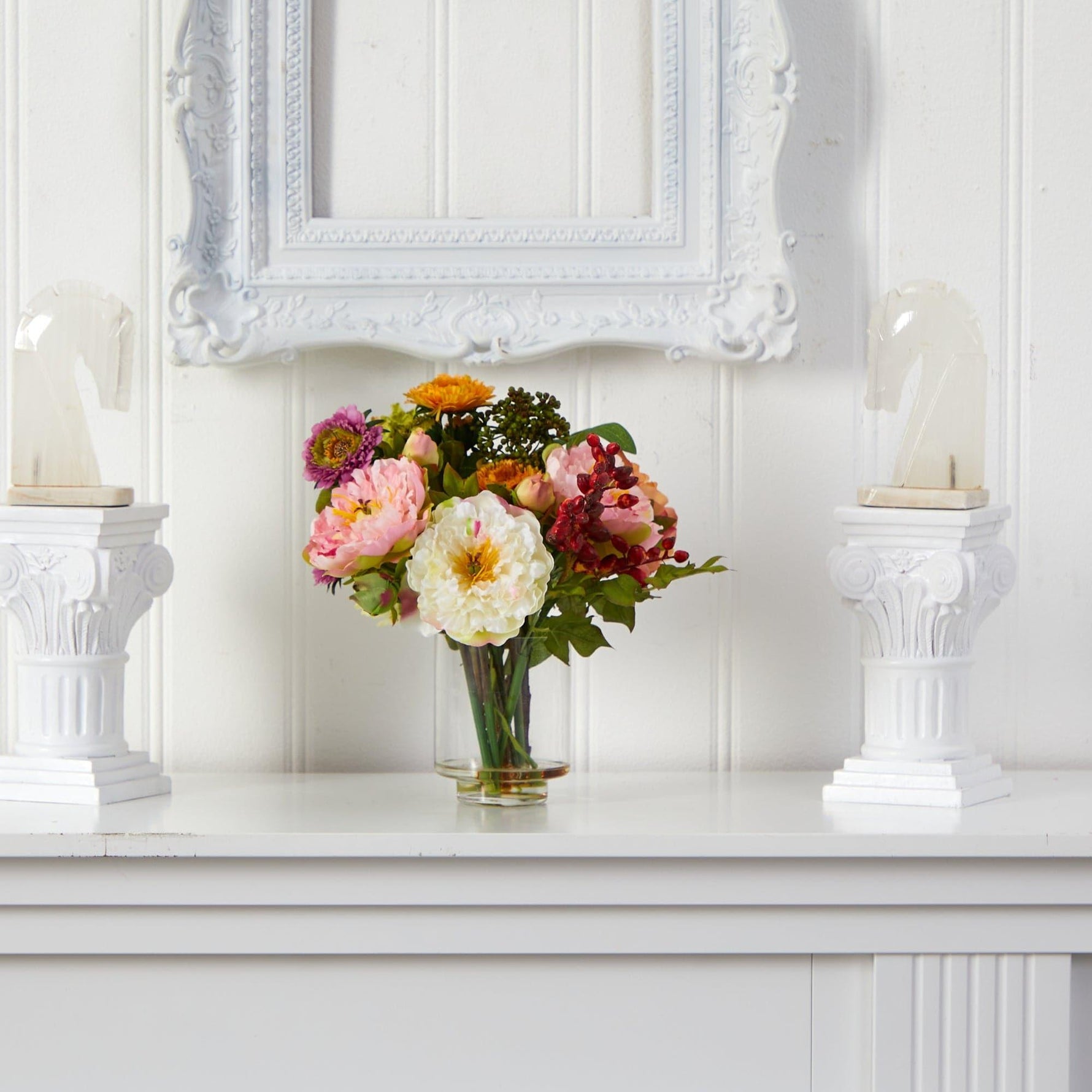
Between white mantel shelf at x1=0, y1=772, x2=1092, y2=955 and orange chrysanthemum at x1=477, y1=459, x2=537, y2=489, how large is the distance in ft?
0.78

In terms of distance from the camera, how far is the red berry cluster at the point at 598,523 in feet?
2.83

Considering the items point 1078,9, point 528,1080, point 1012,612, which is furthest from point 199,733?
point 1078,9

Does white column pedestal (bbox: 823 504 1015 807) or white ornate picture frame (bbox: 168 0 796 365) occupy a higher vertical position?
white ornate picture frame (bbox: 168 0 796 365)

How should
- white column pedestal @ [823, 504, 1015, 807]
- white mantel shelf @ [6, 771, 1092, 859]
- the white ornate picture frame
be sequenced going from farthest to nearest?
the white ornate picture frame → white column pedestal @ [823, 504, 1015, 807] → white mantel shelf @ [6, 771, 1092, 859]

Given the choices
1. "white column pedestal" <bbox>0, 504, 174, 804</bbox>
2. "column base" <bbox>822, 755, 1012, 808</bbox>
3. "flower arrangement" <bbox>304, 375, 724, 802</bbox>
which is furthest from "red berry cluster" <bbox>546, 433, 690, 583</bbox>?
"white column pedestal" <bbox>0, 504, 174, 804</bbox>

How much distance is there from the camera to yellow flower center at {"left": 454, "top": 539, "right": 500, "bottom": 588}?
2.82ft

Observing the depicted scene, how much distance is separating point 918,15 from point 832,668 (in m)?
0.58

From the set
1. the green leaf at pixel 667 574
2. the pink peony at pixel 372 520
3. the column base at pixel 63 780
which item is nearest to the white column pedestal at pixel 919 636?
the green leaf at pixel 667 574

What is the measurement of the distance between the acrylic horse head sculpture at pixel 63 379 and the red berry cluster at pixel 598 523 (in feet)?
1.15

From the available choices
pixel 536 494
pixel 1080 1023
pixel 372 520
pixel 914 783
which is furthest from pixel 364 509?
pixel 1080 1023

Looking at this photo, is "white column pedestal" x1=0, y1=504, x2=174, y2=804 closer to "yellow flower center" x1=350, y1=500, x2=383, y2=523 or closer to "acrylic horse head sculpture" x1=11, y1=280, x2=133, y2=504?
"acrylic horse head sculpture" x1=11, y1=280, x2=133, y2=504

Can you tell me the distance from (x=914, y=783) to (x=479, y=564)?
36 centimetres

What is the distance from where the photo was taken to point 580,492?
0.88m

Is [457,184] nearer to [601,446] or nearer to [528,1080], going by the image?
[601,446]
